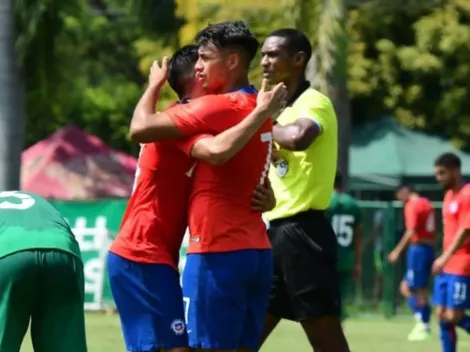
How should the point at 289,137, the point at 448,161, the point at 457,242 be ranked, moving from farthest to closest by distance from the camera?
the point at 448,161, the point at 457,242, the point at 289,137

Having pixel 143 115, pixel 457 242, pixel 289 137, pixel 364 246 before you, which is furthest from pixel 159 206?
pixel 364 246

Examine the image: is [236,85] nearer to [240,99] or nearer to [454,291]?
[240,99]

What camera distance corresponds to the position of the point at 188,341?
7227 millimetres

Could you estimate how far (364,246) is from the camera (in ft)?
77.8

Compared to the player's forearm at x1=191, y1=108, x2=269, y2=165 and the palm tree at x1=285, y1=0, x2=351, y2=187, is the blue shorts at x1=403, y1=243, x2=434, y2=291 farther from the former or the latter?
the player's forearm at x1=191, y1=108, x2=269, y2=165

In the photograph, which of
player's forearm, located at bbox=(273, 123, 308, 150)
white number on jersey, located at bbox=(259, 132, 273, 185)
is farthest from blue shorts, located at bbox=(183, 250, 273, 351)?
player's forearm, located at bbox=(273, 123, 308, 150)

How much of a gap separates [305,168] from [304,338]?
8.23 m

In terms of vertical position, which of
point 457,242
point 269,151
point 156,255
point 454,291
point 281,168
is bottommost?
point 454,291

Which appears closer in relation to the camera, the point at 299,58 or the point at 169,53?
the point at 299,58

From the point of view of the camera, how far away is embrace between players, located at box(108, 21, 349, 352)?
23.3 feet

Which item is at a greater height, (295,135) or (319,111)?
(319,111)

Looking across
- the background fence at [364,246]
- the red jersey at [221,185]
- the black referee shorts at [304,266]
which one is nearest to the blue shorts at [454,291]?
the black referee shorts at [304,266]

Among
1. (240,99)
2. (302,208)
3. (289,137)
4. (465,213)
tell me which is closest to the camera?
(240,99)

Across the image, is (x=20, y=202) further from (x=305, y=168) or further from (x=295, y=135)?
(x=305, y=168)
